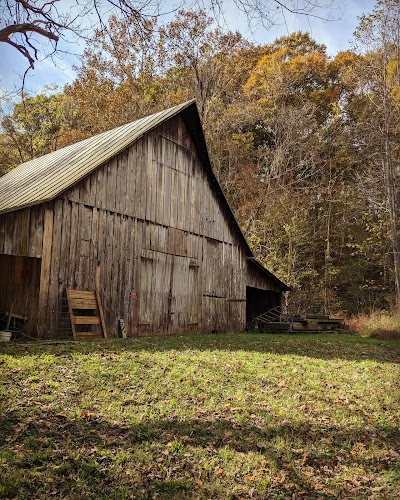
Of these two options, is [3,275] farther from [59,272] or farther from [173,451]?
[173,451]

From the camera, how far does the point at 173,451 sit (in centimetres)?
530

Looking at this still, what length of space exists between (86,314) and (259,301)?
11.7m

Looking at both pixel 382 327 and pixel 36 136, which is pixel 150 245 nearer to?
pixel 382 327

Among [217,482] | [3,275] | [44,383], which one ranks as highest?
[3,275]

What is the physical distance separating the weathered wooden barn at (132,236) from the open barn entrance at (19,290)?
4 cm

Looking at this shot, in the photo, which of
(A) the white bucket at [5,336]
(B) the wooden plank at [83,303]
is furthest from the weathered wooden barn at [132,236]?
(A) the white bucket at [5,336]

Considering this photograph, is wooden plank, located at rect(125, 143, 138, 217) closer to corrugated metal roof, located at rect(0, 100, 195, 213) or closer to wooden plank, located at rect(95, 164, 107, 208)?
corrugated metal roof, located at rect(0, 100, 195, 213)

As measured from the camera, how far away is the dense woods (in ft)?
86.7

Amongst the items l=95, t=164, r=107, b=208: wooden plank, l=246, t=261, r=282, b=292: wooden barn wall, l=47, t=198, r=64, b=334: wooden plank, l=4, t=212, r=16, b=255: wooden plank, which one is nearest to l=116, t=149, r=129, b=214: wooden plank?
l=95, t=164, r=107, b=208: wooden plank

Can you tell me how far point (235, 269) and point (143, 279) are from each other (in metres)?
5.51

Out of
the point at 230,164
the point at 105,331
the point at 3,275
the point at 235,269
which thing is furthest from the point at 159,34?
the point at 230,164

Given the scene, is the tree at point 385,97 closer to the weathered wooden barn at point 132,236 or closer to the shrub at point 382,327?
the shrub at point 382,327

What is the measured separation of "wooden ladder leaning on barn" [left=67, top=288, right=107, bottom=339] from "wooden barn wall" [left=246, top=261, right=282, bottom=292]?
27.8 ft

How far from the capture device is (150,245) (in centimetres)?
1452
